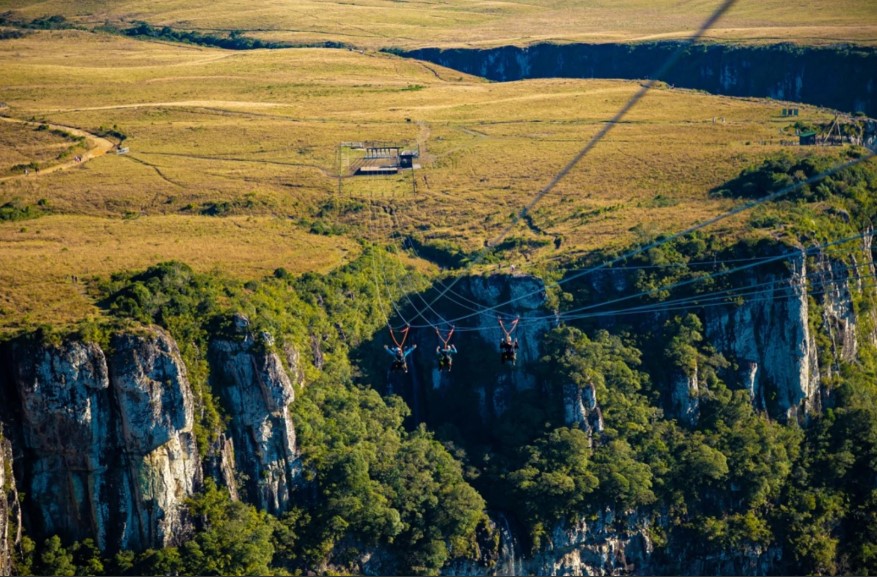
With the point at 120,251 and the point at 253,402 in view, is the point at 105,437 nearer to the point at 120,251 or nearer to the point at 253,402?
the point at 253,402

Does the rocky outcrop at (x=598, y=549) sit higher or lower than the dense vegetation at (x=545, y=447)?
lower

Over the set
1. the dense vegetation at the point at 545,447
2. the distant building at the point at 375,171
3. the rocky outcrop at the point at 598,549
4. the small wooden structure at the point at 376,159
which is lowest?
the rocky outcrop at the point at 598,549

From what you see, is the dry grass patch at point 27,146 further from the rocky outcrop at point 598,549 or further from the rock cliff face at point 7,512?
the rocky outcrop at point 598,549

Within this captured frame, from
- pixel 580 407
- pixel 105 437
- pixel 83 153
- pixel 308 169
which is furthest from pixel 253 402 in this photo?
pixel 83 153

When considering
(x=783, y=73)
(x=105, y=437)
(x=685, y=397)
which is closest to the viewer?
(x=105, y=437)

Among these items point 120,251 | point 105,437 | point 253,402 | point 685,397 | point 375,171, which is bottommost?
point 685,397

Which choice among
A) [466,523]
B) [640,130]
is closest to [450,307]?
[466,523]

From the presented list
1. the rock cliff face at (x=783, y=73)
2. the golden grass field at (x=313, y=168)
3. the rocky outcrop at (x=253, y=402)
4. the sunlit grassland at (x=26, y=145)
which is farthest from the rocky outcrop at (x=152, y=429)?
the rock cliff face at (x=783, y=73)

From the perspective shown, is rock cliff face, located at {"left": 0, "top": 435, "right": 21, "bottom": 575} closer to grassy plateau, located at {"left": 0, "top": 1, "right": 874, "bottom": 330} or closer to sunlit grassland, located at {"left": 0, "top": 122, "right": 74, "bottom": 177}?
grassy plateau, located at {"left": 0, "top": 1, "right": 874, "bottom": 330}
